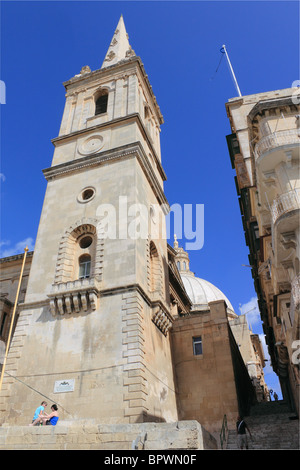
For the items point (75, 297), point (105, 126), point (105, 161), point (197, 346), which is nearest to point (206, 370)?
point (197, 346)

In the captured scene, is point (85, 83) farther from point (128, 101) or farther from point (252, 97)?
point (252, 97)

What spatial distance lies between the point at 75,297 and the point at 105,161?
10757 mm

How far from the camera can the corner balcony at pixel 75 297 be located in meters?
19.7

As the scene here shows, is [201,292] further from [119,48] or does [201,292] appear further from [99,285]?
[99,285]

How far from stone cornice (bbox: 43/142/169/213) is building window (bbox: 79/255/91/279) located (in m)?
7.30

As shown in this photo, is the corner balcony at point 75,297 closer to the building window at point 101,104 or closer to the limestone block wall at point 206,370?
the limestone block wall at point 206,370

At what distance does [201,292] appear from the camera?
3130 inches

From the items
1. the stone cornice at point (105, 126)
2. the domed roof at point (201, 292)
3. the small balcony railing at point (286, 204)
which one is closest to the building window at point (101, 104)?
the stone cornice at point (105, 126)

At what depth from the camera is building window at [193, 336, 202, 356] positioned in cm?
2459

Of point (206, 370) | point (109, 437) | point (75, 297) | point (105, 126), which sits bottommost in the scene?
point (109, 437)

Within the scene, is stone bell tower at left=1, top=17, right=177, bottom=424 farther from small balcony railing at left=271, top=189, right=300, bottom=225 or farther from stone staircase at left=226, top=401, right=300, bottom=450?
small balcony railing at left=271, top=189, right=300, bottom=225

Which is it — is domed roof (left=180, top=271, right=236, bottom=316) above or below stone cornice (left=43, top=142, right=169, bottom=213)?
above

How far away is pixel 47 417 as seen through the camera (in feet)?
45.8

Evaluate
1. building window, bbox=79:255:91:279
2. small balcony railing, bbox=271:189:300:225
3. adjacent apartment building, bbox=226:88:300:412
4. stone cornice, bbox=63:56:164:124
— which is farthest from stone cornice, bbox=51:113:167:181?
small balcony railing, bbox=271:189:300:225
